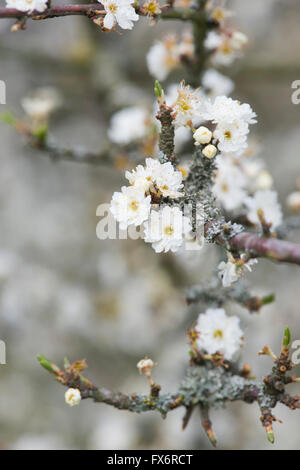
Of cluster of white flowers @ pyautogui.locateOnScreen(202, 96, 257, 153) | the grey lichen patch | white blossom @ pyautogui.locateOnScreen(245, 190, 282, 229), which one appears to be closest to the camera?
cluster of white flowers @ pyautogui.locateOnScreen(202, 96, 257, 153)

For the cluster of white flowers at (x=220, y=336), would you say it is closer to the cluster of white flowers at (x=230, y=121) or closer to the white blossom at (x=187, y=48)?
the cluster of white flowers at (x=230, y=121)

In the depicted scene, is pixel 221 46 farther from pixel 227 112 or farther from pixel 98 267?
pixel 98 267

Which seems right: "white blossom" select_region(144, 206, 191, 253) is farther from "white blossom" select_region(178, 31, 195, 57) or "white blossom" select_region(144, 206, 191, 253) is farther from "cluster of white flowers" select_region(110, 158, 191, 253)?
"white blossom" select_region(178, 31, 195, 57)

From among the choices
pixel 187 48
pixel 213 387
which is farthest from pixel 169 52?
pixel 213 387

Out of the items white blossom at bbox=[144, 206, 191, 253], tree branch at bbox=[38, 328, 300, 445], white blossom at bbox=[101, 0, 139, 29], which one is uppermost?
white blossom at bbox=[101, 0, 139, 29]

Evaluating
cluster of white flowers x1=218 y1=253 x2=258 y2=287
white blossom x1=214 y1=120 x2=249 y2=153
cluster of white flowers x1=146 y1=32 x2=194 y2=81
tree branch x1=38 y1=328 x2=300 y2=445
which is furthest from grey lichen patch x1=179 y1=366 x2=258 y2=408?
cluster of white flowers x1=146 y1=32 x2=194 y2=81

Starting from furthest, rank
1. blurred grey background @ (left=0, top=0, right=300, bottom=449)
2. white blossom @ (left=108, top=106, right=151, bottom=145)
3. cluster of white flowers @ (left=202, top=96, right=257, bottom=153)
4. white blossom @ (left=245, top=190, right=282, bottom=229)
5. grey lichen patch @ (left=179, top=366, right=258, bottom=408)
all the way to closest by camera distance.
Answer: blurred grey background @ (left=0, top=0, right=300, bottom=449) < white blossom @ (left=108, top=106, right=151, bottom=145) < white blossom @ (left=245, top=190, right=282, bottom=229) < grey lichen patch @ (left=179, top=366, right=258, bottom=408) < cluster of white flowers @ (left=202, top=96, right=257, bottom=153)
